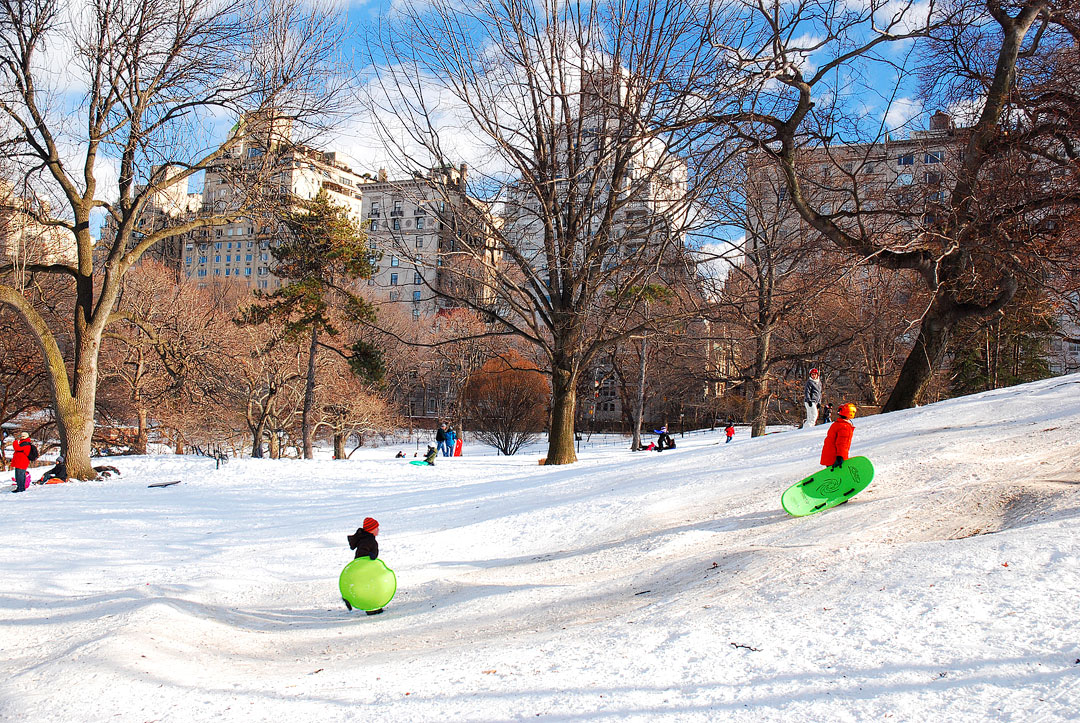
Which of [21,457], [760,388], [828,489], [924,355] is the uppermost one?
[924,355]

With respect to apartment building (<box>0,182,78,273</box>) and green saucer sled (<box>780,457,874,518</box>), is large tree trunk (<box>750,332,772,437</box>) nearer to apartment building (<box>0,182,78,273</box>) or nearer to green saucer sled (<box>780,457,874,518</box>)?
green saucer sled (<box>780,457,874,518</box>)

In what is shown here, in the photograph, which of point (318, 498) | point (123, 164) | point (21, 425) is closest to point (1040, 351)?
point (318, 498)

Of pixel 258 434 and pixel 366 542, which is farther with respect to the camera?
pixel 258 434

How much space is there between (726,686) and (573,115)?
701 inches

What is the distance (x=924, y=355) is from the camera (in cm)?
1526

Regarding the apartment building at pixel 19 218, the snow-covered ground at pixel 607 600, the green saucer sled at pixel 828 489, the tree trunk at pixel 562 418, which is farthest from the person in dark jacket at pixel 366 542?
the apartment building at pixel 19 218

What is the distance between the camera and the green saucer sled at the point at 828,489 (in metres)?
8.24

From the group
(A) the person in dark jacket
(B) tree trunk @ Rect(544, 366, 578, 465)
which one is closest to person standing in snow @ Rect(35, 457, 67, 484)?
(B) tree trunk @ Rect(544, 366, 578, 465)

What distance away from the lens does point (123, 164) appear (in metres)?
16.8

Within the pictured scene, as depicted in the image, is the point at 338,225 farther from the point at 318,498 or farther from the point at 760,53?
the point at 760,53

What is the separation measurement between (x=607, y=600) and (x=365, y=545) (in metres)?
2.50

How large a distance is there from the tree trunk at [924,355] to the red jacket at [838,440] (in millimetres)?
6364

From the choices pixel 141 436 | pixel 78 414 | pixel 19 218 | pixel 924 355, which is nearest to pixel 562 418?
pixel 924 355

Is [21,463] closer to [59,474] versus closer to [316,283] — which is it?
[59,474]
